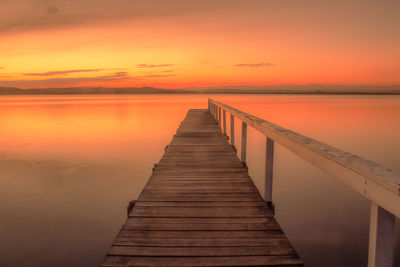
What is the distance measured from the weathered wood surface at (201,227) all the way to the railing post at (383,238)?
77cm

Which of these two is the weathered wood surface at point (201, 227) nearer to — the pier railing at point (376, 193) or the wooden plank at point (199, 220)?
the wooden plank at point (199, 220)

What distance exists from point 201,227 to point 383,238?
5.06 feet

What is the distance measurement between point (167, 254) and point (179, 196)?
4.06ft

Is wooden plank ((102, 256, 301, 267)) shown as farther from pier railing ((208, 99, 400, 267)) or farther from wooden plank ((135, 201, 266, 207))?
wooden plank ((135, 201, 266, 207))

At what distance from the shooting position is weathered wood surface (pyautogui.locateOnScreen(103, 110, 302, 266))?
194cm

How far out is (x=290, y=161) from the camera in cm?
1025

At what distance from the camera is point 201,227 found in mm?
2420

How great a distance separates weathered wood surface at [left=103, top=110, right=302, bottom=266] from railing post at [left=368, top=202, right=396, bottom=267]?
0.77 metres

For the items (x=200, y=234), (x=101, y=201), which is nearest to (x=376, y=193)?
(x=200, y=234)

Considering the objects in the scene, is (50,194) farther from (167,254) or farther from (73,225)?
(167,254)

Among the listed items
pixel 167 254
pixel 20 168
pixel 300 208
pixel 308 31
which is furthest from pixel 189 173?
pixel 308 31

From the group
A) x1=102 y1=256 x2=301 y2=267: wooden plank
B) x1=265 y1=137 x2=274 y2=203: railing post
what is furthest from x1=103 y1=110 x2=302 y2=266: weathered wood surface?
x1=265 y1=137 x2=274 y2=203: railing post

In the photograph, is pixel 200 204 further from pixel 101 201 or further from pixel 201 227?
pixel 101 201

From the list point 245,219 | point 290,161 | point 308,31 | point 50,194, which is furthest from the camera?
point 308,31
